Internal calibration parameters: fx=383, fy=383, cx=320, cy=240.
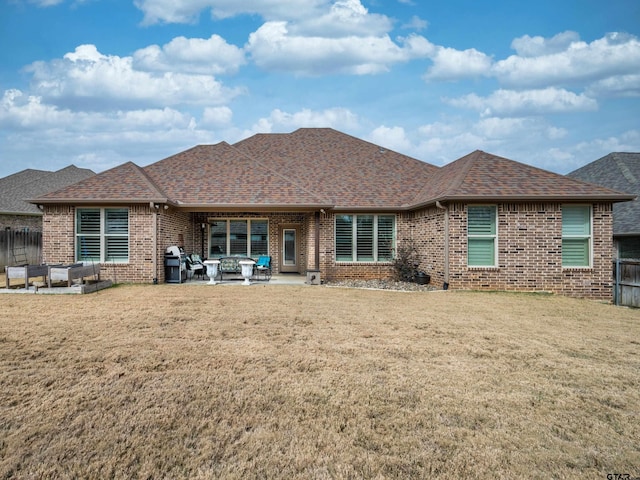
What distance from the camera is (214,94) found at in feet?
77.7

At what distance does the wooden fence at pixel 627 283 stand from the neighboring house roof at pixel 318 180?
208cm

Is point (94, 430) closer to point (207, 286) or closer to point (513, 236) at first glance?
point (207, 286)

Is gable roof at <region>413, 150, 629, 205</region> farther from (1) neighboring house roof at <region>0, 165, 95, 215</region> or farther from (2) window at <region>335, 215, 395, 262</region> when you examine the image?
(1) neighboring house roof at <region>0, 165, 95, 215</region>

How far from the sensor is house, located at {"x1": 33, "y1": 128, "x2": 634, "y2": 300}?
1209 centimetres

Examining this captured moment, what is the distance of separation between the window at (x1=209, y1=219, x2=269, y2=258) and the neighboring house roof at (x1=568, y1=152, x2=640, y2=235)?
13996 millimetres

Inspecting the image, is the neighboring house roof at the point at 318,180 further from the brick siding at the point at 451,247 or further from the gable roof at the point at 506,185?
the brick siding at the point at 451,247

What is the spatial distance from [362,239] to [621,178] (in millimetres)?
12989

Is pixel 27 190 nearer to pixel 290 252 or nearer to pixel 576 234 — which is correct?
pixel 290 252

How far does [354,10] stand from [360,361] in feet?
51.5

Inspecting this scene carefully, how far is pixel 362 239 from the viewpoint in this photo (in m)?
15.2

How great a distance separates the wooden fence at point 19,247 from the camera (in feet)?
56.8

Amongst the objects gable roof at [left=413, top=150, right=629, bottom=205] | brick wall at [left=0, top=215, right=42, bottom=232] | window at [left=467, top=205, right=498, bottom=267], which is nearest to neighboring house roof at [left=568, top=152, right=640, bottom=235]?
gable roof at [left=413, top=150, right=629, bottom=205]

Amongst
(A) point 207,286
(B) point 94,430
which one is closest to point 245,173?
(A) point 207,286

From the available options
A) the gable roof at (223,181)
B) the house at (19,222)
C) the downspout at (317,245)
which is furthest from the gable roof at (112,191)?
the downspout at (317,245)
